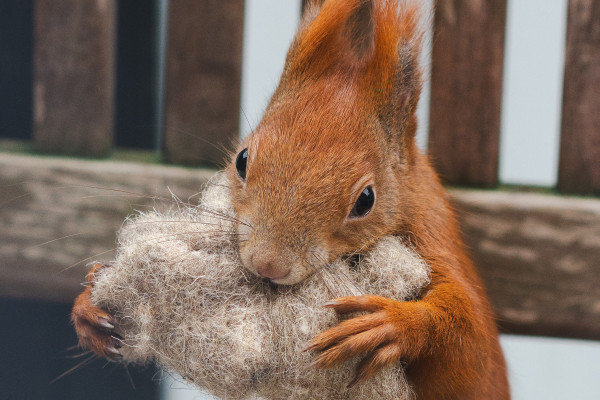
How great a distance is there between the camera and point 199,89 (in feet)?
3.35

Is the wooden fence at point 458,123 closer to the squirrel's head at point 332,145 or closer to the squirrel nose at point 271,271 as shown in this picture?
the squirrel's head at point 332,145

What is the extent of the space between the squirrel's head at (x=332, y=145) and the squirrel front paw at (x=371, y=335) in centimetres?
6

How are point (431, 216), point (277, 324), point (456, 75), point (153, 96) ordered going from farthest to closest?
1. point (153, 96)
2. point (456, 75)
3. point (431, 216)
4. point (277, 324)

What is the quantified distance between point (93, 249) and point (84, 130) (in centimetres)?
22

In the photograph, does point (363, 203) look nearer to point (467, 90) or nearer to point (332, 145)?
point (332, 145)

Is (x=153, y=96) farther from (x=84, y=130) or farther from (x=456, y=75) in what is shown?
(x=456, y=75)

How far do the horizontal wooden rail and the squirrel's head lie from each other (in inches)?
16.9

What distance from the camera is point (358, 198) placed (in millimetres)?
524

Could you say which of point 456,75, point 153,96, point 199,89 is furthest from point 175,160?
point 456,75

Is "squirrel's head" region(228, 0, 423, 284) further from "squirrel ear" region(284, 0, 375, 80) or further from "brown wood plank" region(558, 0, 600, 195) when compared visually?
"brown wood plank" region(558, 0, 600, 195)

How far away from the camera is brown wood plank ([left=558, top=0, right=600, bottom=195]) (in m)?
0.97

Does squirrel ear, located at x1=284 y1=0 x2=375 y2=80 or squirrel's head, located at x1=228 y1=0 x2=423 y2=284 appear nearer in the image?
squirrel's head, located at x1=228 y1=0 x2=423 y2=284

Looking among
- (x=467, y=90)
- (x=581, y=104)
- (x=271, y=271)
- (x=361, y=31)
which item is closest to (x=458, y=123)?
(x=467, y=90)

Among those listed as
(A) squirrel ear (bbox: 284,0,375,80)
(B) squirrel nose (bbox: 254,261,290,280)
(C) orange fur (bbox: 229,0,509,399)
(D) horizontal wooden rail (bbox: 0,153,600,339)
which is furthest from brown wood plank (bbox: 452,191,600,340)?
(B) squirrel nose (bbox: 254,261,290,280)
